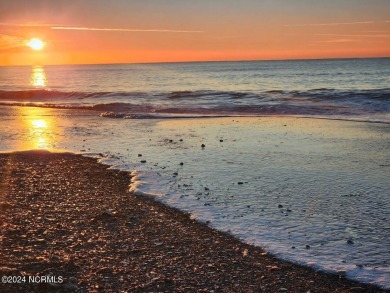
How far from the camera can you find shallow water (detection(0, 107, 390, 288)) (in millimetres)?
6086

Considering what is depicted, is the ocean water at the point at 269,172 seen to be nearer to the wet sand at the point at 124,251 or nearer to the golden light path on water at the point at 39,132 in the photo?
the golden light path on water at the point at 39,132

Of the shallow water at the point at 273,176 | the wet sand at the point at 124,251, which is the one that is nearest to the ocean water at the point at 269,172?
the shallow water at the point at 273,176

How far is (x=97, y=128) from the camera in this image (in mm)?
18500

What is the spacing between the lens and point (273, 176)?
9609 mm

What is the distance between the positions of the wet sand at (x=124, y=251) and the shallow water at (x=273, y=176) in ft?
1.41

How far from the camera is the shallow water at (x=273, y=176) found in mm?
6086

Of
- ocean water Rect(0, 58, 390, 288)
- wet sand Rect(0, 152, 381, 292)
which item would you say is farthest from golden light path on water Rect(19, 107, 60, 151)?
wet sand Rect(0, 152, 381, 292)

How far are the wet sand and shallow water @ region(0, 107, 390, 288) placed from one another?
430mm

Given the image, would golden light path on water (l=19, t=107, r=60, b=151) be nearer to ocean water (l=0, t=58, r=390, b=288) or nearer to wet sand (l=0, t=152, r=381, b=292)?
ocean water (l=0, t=58, r=390, b=288)

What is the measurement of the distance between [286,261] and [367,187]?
393 centimetres

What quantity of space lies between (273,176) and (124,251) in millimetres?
4768

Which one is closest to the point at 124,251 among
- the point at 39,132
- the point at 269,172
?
the point at 269,172

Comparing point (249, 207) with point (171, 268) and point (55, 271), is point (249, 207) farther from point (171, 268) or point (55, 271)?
point (55, 271)

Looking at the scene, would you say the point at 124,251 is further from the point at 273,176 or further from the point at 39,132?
the point at 39,132
